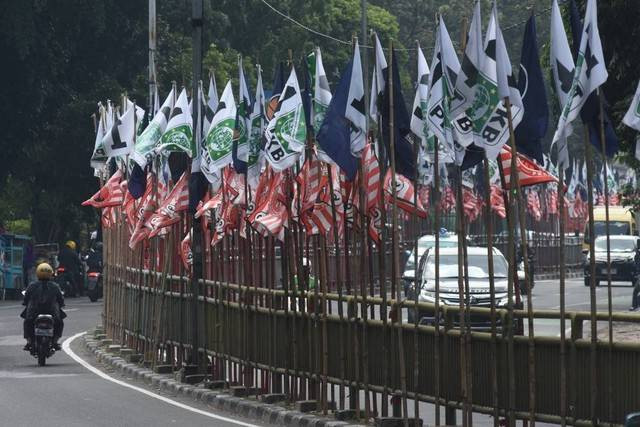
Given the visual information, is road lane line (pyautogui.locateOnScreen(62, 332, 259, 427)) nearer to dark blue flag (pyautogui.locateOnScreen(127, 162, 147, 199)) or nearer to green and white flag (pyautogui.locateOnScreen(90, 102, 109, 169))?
dark blue flag (pyautogui.locateOnScreen(127, 162, 147, 199))

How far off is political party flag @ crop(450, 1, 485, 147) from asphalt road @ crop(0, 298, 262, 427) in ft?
15.3

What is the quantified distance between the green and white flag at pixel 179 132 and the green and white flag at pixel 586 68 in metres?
9.87

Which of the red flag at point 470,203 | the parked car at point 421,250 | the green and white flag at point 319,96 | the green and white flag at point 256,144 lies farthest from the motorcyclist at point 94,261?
the green and white flag at point 319,96

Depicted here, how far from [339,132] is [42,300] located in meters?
10.3

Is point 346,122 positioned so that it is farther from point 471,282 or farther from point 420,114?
point 471,282

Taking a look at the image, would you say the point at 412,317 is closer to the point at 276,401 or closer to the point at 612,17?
the point at 276,401

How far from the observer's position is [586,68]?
1170 cm

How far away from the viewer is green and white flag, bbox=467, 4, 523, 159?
488 inches

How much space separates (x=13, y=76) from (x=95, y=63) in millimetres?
3909

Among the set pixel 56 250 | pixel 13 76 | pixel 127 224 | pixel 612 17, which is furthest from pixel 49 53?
pixel 612 17

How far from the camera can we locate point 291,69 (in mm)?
16891

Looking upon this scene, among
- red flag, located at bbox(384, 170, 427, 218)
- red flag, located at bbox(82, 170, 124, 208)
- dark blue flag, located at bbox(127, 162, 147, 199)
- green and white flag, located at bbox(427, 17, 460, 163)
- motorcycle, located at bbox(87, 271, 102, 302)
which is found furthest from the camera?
motorcycle, located at bbox(87, 271, 102, 302)

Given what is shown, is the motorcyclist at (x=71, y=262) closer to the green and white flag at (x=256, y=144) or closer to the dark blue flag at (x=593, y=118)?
the green and white flag at (x=256, y=144)

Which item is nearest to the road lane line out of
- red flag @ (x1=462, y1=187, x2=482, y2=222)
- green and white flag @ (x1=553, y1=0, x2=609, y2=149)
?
green and white flag @ (x1=553, y1=0, x2=609, y2=149)
